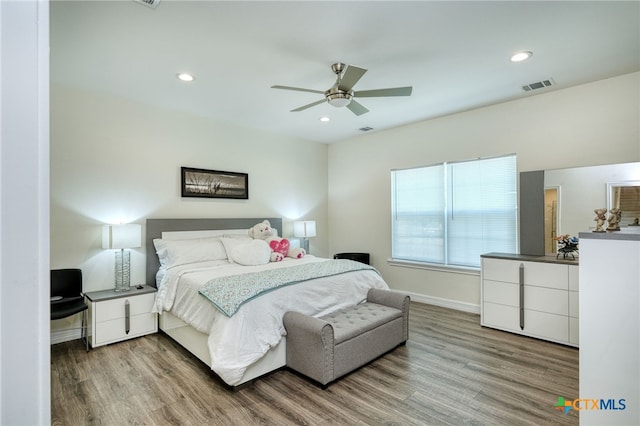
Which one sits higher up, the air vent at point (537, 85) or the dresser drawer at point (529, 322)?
the air vent at point (537, 85)

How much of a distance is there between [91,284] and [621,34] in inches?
219

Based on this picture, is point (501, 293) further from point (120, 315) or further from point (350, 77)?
point (120, 315)

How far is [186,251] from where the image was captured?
12.6 ft

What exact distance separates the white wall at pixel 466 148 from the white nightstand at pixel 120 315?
343cm

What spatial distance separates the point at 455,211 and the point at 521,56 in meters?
2.23

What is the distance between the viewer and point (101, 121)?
373cm

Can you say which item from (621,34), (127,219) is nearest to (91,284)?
(127,219)

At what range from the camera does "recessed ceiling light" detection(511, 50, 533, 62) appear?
2838 millimetres

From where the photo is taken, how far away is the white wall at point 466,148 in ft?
11.0

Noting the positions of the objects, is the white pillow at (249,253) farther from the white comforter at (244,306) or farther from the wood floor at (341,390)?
the wood floor at (341,390)

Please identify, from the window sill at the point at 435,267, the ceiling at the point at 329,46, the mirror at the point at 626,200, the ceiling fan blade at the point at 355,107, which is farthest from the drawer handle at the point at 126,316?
the mirror at the point at 626,200

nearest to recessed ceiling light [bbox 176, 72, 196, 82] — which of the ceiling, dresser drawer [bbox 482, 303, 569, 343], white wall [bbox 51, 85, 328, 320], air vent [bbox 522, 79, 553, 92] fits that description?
the ceiling

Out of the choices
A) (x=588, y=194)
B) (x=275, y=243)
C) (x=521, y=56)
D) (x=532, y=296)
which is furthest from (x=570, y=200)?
(x=275, y=243)

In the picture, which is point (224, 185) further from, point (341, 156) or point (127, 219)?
point (341, 156)
